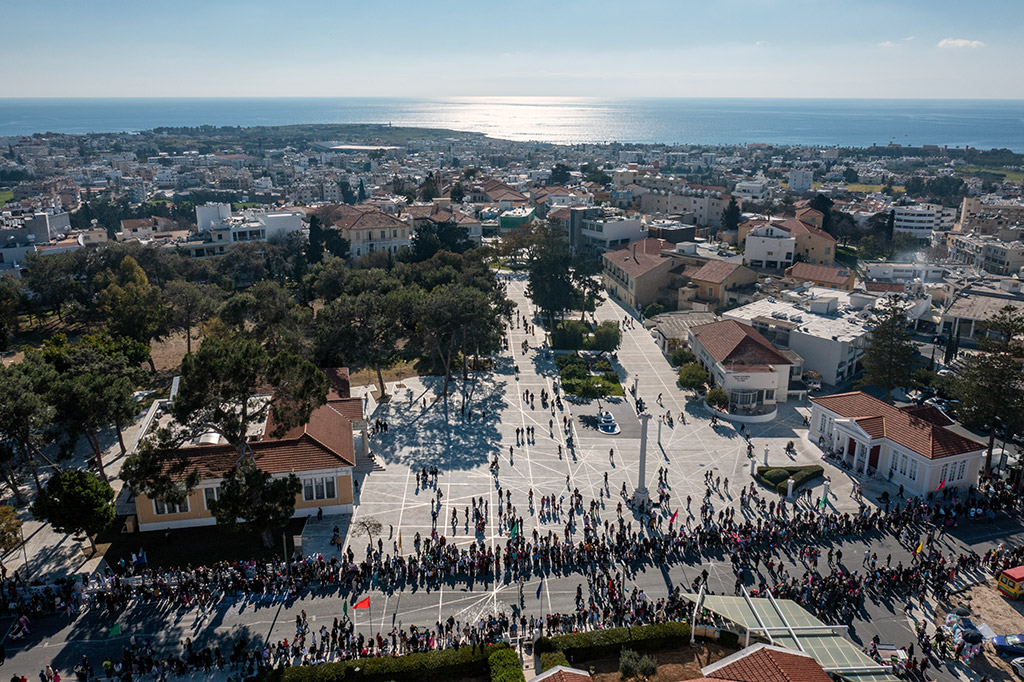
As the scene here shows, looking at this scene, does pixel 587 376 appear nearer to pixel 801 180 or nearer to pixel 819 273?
pixel 819 273

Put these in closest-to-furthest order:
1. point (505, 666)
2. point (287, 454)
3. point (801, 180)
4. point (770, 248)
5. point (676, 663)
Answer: point (505, 666) → point (676, 663) → point (287, 454) → point (770, 248) → point (801, 180)

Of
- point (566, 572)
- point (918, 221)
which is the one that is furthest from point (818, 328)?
point (918, 221)

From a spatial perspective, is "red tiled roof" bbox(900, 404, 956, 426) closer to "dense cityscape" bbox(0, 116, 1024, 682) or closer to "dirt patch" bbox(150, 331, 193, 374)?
"dense cityscape" bbox(0, 116, 1024, 682)

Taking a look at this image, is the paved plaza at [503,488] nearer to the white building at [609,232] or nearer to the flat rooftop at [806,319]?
the flat rooftop at [806,319]

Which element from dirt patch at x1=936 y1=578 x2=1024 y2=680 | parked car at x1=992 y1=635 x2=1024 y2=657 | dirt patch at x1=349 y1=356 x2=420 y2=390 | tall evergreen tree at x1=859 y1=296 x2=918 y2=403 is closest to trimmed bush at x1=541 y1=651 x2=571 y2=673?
dirt patch at x1=936 y1=578 x2=1024 y2=680

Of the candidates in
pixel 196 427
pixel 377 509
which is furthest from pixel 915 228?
pixel 196 427

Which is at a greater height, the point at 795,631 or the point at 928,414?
the point at 928,414

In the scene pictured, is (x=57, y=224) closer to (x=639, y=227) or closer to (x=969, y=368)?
(x=639, y=227)
